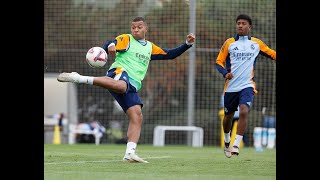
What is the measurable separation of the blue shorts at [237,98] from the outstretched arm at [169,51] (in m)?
1.06

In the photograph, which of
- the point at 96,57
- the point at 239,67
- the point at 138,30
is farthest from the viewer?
the point at 239,67

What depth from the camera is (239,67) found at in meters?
11.6

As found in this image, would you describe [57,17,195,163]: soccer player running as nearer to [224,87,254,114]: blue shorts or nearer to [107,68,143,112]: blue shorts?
[107,68,143,112]: blue shorts

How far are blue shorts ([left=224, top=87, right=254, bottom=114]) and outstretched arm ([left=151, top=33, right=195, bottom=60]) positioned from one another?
1057 mm

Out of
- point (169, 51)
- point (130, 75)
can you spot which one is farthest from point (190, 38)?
point (130, 75)

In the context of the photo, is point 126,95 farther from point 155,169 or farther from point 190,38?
point 155,169

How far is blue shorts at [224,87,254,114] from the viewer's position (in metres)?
11.4

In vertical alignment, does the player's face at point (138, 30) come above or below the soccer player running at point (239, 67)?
above

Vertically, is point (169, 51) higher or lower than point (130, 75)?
higher

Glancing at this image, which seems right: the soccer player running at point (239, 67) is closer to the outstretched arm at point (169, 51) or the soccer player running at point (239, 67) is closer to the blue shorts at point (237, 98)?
the blue shorts at point (237, 98)

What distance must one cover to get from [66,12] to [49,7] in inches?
27.9

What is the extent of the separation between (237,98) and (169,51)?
1.25 metres

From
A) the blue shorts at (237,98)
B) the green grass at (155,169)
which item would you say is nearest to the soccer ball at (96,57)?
the green grass at (155,169)

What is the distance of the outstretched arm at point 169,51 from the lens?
35.8 feet
